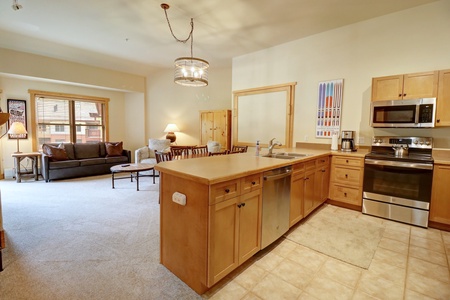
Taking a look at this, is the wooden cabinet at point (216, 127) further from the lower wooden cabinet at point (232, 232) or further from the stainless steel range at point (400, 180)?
the lower wooden cabinet at point (232, 232)

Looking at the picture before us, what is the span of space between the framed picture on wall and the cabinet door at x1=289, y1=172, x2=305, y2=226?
690 cm

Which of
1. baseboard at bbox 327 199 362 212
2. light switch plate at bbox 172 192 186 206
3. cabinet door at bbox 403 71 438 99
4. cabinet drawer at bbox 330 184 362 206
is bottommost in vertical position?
baseboard at bbox 327 199 362 212

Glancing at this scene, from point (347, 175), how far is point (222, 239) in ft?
8.71

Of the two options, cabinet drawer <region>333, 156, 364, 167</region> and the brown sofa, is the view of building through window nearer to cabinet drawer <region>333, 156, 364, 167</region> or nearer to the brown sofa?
the brown sofa

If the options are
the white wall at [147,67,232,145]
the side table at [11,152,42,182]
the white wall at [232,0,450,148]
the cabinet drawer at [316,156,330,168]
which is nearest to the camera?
the white wall at [232,0,450,148]

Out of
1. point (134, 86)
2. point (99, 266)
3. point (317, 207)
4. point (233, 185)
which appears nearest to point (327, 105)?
point (317, 207)

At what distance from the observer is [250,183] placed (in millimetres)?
1918

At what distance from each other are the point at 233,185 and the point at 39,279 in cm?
181

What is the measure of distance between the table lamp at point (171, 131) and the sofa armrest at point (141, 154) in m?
0.84

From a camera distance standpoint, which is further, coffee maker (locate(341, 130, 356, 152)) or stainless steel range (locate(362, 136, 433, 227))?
coffee maker (locate(341, 130, 356, 152))

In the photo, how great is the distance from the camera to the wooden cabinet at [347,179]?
3344 millimetres

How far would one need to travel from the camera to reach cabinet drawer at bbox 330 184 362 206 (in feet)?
11.1

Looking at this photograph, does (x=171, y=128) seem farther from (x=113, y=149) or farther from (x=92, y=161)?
(x=92, y=161)

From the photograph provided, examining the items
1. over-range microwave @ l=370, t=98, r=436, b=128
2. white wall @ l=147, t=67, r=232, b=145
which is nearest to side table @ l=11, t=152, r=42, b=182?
white wall @ l=147, t=67, r=232, b=145
